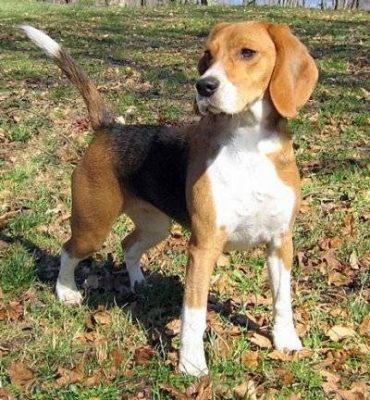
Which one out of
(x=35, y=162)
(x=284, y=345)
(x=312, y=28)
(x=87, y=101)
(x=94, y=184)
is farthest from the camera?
(x=312, y=28)

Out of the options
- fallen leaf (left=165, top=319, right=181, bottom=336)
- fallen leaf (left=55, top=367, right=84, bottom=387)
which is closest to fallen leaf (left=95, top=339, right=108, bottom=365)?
fallen leaf (left=55, top=367, right=84, bottom=387)

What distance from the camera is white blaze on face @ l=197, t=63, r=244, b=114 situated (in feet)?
10.9

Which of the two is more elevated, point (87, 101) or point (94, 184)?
point (87, 101)

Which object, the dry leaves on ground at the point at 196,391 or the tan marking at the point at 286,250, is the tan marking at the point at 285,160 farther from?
the dry leaves on ground at the point at 196,391

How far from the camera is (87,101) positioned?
4879mm

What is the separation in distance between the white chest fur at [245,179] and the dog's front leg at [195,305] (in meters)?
0.20

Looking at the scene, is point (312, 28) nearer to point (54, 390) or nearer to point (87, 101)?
point (87, 101)

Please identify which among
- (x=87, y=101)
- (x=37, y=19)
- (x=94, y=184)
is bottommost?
(x=37, y=19)

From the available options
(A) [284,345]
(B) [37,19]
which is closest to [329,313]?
(A) [284,345]

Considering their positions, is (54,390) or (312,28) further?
(312,28)

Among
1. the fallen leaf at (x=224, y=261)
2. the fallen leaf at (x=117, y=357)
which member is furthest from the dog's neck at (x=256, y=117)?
the fallen leaf at (x=224, y=261)

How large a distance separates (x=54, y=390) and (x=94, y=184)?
1.38 meters

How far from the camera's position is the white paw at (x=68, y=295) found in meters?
4.80

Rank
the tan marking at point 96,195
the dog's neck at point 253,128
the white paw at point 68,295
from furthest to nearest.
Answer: the white paw at point 68,295 < the tan marking at point 96,195 < the dog's neck at point 253,128
